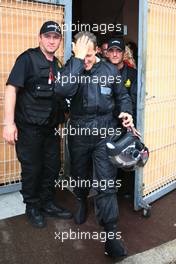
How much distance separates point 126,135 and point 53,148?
899 mm

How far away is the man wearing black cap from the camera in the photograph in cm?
377

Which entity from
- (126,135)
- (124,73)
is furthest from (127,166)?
(124,73)

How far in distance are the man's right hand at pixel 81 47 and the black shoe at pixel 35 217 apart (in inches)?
63.2

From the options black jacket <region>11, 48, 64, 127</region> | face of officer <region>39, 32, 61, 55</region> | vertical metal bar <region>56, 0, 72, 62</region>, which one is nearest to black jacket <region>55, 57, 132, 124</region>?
black jacket <region>11, 48, 64, 127</region>

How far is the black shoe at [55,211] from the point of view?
3754 millimetres

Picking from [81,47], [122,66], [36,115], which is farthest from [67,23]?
[36,115]

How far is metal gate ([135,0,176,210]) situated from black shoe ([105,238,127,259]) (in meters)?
0.85

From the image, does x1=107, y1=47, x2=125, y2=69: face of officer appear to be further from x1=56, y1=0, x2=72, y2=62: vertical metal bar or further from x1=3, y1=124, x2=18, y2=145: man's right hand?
x1=3, y1=124, x2=18, y2=145: man's right hand

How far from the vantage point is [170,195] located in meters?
4.52

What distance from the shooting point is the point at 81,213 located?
3.72 m

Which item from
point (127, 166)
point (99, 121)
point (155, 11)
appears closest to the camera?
point (127, 166)

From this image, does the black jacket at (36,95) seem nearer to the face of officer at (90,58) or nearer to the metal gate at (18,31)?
the face of officer at (90,58)

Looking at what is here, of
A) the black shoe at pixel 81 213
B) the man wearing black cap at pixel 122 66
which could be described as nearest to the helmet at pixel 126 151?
the black shoe at pixel 81 213

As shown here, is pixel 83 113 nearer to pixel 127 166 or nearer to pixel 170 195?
pixel 127 166
